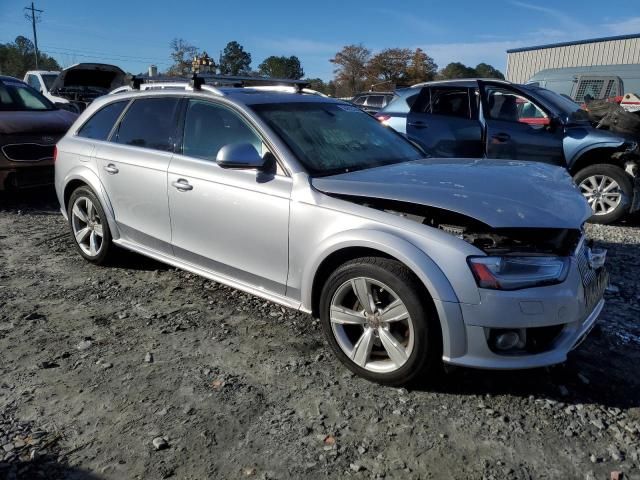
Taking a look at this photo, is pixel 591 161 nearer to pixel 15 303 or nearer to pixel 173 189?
pixel 173 189

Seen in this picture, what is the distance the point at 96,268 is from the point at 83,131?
1.33 meters

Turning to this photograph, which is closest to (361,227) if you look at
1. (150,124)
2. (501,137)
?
(150,124)

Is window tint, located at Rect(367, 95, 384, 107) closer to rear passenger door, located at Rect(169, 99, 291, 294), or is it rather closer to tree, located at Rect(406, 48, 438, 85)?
rear passenger door, located at Rect(169, 99, 291, 294)

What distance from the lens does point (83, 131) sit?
507cm

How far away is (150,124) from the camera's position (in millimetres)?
4402

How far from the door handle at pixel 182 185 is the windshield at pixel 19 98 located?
18.5 ft

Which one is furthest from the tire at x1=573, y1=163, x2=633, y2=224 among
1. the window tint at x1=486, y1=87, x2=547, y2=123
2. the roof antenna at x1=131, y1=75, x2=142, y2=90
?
the roof antenna at x1=131, y1=75, x2=142, y2=90

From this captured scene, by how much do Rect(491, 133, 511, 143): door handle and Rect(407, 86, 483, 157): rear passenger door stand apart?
19cm

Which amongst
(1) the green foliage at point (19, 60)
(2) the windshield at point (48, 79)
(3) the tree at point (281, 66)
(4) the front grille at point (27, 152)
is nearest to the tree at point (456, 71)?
(3) the tree at point (281, 66)

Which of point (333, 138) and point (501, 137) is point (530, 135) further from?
point (333, 138)

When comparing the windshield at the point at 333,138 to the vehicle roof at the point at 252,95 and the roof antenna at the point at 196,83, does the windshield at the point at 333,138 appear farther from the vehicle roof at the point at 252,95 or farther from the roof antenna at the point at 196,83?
the roof antenna at the point at 196,83

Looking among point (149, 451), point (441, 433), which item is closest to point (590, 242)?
point (441, 433)

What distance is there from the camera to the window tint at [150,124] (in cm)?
420

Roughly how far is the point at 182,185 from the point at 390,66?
69.1m
